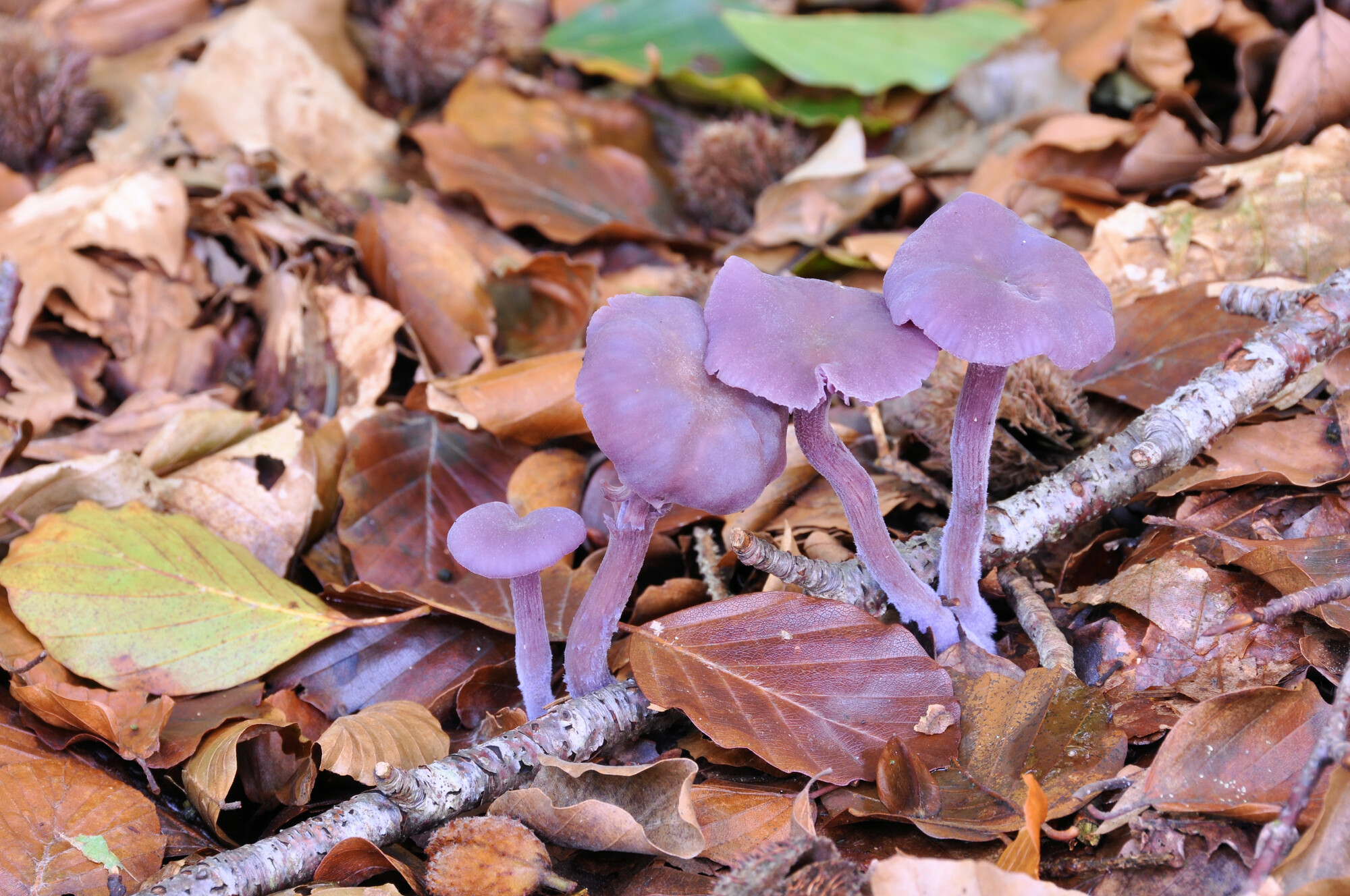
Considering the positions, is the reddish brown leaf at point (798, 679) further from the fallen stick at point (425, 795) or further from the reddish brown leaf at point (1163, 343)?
the reddish brown leaf at point (1163, 343)

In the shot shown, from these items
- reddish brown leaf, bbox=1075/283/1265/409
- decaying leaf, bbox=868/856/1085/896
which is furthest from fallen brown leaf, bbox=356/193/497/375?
decaying leaf, bbox=868/856/1085/896

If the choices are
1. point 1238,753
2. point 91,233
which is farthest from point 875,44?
point 1238,753

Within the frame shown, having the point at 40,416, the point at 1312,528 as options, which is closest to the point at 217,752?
the point at 40,416

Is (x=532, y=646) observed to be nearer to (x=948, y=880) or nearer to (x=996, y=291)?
(x=948, y=880)

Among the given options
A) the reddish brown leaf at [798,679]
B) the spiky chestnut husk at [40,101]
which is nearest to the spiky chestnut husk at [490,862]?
the reddish brown leaf at [798,679]

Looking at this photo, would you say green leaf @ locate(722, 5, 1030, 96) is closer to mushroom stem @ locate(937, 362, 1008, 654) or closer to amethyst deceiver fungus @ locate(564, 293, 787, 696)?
mushroom stem @ locate(937, 362, 1008, 654)
